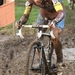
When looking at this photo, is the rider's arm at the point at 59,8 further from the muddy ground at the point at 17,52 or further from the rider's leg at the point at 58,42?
the muddy ground at the point at 17,52

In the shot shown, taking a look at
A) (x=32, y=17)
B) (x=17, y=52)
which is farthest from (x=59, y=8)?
(x=32, y=17)

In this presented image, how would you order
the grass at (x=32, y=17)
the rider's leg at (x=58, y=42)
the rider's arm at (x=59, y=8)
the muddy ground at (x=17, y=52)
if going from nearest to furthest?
1. the rider's arm at (x=59, y=8)
2. the rider's leg at (x=58, y=42)
3. the muddy ground at (x=17, y=52)
4. the grass at (x=32, y=17)

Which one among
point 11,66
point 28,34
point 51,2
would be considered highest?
point 51,2

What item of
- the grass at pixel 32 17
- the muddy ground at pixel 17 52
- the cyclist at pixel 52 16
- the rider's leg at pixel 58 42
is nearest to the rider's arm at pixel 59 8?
the cyclist at pixel 52 16

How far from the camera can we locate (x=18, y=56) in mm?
9234

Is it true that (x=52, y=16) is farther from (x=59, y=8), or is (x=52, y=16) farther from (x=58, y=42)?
(x=59, y=8)

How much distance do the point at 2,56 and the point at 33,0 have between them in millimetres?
2940

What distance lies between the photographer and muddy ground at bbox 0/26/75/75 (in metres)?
8.18

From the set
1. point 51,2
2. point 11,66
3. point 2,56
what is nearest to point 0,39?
point 2,56

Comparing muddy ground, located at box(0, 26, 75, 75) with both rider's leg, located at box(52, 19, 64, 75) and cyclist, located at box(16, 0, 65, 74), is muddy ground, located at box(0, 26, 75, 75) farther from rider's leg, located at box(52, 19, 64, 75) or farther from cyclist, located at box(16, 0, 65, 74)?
cyclist, located at box(16, 0, 65, 74)

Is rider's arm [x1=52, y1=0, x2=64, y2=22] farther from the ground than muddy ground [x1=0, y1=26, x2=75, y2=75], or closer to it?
farther from the ground

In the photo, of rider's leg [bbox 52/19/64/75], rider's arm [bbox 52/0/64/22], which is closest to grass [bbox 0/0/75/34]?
rider's leg [bbox 52/19/64/75]

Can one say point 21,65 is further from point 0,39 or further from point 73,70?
point 0,39

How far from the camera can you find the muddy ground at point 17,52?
8.18 metres
